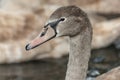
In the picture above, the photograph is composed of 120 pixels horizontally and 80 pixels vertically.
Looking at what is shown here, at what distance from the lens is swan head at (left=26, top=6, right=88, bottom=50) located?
6453 millimetres

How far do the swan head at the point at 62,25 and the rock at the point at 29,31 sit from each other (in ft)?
13.5

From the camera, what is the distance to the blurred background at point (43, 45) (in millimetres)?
10219

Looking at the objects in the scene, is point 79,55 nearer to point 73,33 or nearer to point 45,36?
point 73,33

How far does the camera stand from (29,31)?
426 inches

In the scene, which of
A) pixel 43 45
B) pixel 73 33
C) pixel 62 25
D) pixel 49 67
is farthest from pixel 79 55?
pixel 43 45

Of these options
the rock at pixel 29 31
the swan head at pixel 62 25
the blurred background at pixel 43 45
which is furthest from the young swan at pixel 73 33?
the rock at pixel 29 31

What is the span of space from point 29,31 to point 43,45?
356 mm

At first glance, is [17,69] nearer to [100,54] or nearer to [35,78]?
[35,78]

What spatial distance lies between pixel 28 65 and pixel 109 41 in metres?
1.71

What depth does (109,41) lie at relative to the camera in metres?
11.3

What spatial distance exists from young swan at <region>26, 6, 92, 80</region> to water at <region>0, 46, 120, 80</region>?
9.45 ft

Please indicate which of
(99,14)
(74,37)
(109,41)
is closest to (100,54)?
(109,41)

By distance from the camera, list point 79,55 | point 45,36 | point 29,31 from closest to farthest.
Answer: point 45,36
point 79,55
point 29,31

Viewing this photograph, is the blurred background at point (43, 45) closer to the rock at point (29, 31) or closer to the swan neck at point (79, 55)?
the rock at point (29, 31)
